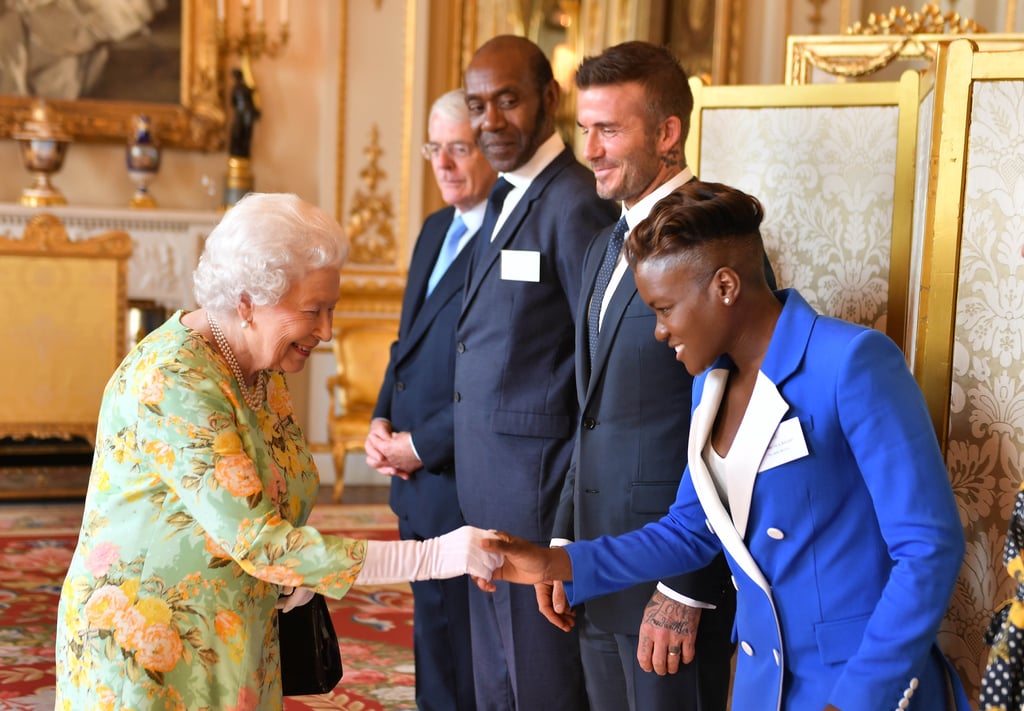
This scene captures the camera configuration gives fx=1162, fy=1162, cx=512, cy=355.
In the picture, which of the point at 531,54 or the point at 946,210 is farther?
the point at 531,54

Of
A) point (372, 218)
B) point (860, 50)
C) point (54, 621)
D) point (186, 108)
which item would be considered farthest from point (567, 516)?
point (186, 108)

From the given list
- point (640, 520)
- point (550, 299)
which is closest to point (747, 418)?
point (640, 520)

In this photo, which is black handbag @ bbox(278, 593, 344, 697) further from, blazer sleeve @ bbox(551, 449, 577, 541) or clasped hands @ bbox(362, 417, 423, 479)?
clasped hands @ bbox(362, 417, 423, 479)

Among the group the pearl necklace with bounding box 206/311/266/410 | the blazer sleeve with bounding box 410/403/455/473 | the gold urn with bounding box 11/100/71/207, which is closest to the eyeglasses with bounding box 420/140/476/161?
the blazer sleeve with bounding box 410/403/455/473

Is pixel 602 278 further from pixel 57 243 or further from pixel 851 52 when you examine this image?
pixel 57 243

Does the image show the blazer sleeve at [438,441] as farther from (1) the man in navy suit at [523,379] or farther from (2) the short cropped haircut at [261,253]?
(2) the short cropped haircut at [261,253]

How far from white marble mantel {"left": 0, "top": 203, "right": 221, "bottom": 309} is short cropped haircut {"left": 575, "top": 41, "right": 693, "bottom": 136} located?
5193 mm

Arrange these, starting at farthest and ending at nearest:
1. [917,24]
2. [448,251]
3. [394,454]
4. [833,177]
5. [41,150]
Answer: [41,150] → [917,24] → [448,251] → [394,454] → [833,177]

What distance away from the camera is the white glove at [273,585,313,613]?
7.34 feet

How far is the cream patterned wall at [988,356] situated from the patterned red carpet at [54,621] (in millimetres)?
2177

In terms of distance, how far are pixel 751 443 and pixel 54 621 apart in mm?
3583

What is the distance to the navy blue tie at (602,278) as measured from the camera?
8.11 ft

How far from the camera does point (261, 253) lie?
2064 mm

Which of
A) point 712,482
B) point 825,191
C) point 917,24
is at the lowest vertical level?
point 712,482
